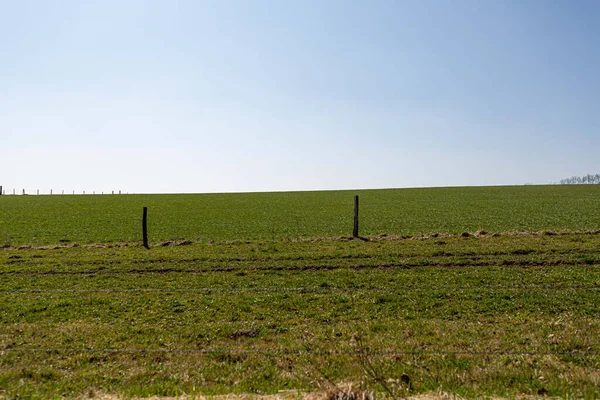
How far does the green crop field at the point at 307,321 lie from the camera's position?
16.4ft

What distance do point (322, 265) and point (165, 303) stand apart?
522 centimetres

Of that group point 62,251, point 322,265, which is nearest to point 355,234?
point 322,265

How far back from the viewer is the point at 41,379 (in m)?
5.18

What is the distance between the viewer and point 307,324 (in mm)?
7273

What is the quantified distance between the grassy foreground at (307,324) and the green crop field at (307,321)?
1.4 inches

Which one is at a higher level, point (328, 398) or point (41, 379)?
point (328, 398)

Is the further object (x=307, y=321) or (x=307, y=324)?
(x=307, y=321)

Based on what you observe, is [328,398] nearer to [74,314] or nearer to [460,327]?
[460,327]

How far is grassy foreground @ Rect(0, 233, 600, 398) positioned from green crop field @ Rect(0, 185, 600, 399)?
0.12ft

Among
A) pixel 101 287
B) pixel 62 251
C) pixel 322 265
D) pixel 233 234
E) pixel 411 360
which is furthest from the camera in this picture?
pixel 233 234

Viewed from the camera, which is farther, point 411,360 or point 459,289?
point 459,289

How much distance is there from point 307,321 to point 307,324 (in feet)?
0.55

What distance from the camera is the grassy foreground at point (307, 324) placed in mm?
5031

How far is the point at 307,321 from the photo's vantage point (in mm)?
7441
